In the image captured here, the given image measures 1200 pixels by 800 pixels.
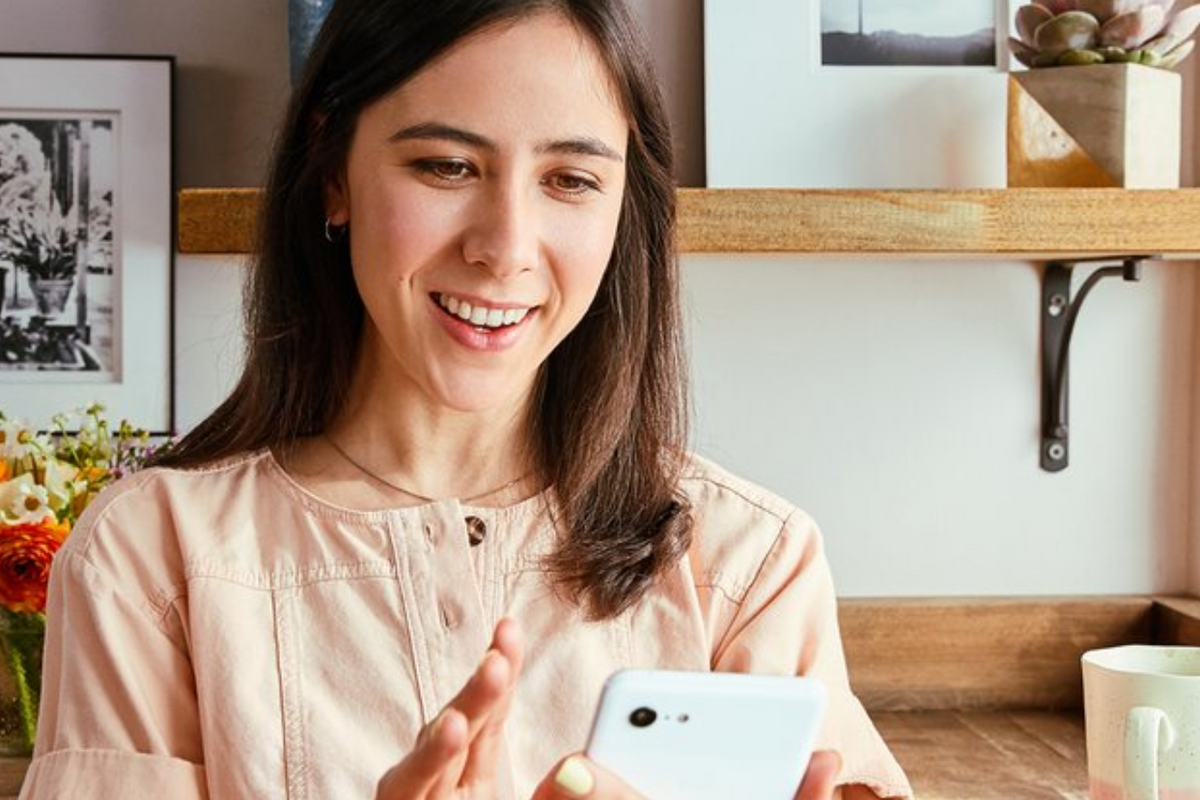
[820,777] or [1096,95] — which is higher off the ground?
[1096,95]

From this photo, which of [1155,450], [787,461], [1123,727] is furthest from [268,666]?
[1155,450]

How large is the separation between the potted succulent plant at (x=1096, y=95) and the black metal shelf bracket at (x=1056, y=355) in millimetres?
217

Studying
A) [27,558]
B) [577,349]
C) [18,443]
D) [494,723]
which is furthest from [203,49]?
[494,723]

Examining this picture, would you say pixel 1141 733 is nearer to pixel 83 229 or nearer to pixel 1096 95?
pixel 1096 95

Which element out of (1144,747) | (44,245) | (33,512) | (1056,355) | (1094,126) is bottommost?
(1144,747)

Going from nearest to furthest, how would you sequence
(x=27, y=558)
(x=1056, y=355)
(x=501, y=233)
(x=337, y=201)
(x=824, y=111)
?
(x=501, y=233)
(x=337, y=201)
(x=27, y=558)
(x=824, y=111)
(x=1056, y=355)

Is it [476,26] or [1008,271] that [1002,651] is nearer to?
[1008,271]

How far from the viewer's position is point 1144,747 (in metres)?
1.19

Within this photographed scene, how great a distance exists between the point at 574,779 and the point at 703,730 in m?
0.08

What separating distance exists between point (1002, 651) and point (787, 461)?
305 millimetres

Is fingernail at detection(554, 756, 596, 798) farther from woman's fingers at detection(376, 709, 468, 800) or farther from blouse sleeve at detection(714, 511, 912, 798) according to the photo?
blouse sleeve at detection(714, 511, 912, 798)

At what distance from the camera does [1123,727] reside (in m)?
1.25

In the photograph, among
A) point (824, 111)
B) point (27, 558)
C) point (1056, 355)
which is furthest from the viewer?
point (1056, 355)

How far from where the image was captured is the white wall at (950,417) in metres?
1.86
